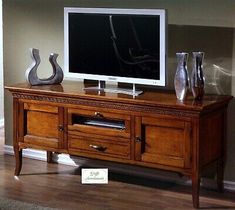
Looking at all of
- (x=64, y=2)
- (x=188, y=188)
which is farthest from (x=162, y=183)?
(x=64, y=2)

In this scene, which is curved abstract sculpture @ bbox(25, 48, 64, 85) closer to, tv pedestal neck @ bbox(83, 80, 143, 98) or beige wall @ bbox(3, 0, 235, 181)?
beige wall @ bbox(3, 0, 235, 181)

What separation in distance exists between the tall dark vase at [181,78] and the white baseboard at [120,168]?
73 centimetres

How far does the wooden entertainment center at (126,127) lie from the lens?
3.89 metres

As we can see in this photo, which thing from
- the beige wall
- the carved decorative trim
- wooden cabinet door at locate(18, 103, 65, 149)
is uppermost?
the beige wall

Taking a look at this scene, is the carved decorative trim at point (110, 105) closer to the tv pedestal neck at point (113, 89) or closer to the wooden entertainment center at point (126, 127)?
the wooden entertainment center at point (126, 127)

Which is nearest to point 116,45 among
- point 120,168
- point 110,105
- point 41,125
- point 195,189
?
point 110,105

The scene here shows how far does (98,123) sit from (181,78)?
68 centimetres

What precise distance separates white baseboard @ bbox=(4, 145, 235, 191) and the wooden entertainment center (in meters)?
0.11

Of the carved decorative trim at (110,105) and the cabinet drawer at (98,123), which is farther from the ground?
the carved decorative trim at (110,105)

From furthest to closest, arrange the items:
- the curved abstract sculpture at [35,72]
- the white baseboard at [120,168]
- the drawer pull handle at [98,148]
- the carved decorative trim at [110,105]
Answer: the curved abstract sculpture at [35,72] → the white baseboard at [120,168] → the drawer pull handle at [98,148] → the carved decorative trim at [110,105]

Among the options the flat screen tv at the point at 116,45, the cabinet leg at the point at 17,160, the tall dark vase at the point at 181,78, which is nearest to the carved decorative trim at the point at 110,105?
the tall dark vase at the point at 181,78

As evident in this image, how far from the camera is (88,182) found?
4398 millimetres

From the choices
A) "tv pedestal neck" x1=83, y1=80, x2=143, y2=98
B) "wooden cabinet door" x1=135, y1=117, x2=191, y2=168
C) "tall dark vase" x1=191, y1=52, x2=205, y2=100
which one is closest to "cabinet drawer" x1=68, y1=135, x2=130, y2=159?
"wooden cabinet door" x1=135, y1=117, x2=191, y2=168

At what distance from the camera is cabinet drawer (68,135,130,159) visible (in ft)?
13.6
